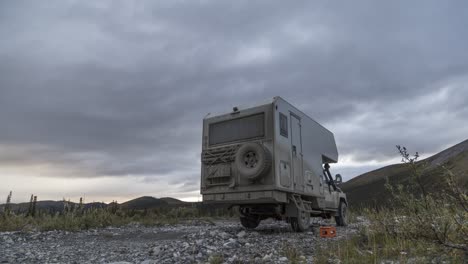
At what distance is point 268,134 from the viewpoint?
9.27 m

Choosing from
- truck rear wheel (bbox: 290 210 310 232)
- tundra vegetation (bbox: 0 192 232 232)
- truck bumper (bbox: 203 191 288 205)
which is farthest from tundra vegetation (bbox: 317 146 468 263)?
tundra vegetation (bbox: 0 192 232 232)

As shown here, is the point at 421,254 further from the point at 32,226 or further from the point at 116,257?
the point at 32,226

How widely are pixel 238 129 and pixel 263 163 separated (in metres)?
1.64

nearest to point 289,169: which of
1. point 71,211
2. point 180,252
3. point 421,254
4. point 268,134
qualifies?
point 268,134

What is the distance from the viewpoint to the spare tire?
884 centimetres

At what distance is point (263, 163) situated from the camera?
346 inches

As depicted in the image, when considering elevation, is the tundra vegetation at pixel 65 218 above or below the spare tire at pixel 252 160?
below

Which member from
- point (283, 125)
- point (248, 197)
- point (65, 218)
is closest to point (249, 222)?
point (248, 197)

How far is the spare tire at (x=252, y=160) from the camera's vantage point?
29.0 ft

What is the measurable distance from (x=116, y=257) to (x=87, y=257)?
1.95 ft

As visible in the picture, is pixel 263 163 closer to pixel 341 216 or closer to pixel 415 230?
pixel 415 230

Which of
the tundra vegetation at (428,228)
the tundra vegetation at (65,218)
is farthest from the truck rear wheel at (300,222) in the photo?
the tundra vegetation at (65,218)

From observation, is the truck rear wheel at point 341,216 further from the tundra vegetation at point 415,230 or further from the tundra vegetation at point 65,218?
the tundra vegetation at point 65,218

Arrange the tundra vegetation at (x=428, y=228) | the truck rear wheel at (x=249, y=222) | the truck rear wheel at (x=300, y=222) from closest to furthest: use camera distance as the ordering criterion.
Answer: the tundra vegetation at (x=428, y=228) < the truck rear wheel at (x=300, y=222) < the truck rear wheel at (x=249, y=222)
